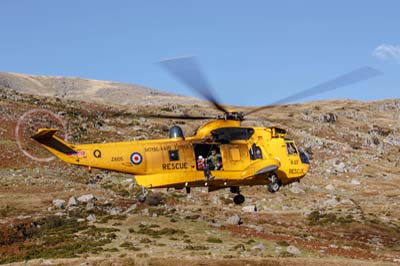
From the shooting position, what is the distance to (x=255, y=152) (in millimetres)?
23641

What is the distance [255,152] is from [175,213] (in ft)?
84.4

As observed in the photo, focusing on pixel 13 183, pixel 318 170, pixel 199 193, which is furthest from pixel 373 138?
pixel 13 183

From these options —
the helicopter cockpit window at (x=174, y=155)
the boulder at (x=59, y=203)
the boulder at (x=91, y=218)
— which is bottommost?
the boulder at (x=91, y=218)

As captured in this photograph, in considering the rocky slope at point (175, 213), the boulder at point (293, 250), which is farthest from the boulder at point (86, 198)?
the boulder at point (293, 250)

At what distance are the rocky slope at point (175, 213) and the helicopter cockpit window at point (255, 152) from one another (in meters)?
6.59

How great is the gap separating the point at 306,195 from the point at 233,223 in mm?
17123

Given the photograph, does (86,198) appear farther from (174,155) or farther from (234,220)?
(174,155)

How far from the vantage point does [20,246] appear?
122 feet

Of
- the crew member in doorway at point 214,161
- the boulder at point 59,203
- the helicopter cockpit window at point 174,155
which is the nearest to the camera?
the helicopter cockpit window at point 174,155

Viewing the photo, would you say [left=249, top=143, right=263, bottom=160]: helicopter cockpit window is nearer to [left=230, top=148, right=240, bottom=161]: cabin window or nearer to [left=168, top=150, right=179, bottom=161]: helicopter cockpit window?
[left=230, top=148, right=240, bottom=161]: cabin window

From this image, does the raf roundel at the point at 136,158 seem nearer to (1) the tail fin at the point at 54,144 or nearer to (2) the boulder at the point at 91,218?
(1) the tail fin at the point at 54,144

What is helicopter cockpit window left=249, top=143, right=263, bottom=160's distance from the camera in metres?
23.5

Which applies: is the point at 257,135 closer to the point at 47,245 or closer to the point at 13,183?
the point at 47,245

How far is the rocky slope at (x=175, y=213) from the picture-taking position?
3606 cm
